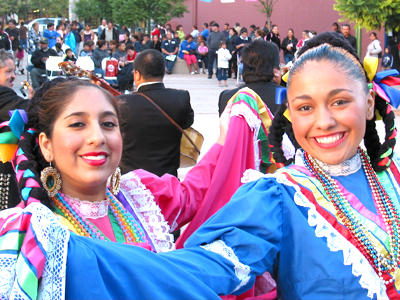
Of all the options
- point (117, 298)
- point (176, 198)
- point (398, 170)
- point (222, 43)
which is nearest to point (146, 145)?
point (176, 198)

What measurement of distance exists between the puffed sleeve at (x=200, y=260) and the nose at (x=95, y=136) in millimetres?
518

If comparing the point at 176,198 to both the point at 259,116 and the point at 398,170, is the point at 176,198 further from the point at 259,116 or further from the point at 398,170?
the point at 259,116

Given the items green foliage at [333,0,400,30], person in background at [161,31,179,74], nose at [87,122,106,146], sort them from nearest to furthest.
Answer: nose at [87,122,106,146], green foliage at [333,0,400,30], person in background at [161,31,179,74]

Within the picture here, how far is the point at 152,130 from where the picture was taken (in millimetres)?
3934

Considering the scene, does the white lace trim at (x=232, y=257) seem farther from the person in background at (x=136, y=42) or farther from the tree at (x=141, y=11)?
the tree at (x=141, y=11)

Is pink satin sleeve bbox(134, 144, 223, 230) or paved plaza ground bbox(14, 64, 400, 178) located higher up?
pink satin sleeve bbox(134, 144, 223, 230)

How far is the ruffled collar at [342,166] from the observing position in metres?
1.75

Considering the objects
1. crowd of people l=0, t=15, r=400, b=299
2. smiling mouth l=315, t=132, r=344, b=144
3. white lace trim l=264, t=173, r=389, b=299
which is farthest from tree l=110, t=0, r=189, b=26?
white lace trim l=264, t=173, r=389, b=299

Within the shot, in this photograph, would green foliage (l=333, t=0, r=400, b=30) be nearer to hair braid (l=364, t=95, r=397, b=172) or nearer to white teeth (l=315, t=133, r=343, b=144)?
hair braid (l=364, t=95, r=397, b=172)

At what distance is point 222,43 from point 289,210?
47.2 feet

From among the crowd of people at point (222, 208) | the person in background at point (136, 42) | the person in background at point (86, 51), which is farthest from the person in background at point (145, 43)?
the crowd of people at point (222, 208)

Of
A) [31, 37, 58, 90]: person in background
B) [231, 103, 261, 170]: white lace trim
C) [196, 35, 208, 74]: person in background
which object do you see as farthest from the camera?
[196, 35, 208, 74]: person in background

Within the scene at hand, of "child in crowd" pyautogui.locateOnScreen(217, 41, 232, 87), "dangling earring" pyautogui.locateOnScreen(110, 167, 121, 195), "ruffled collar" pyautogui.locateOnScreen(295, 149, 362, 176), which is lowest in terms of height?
"child in crowd" pyautogui.locateOnScreen(217, 41, 232, 87)

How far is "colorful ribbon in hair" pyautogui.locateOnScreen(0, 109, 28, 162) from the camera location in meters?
1.90
